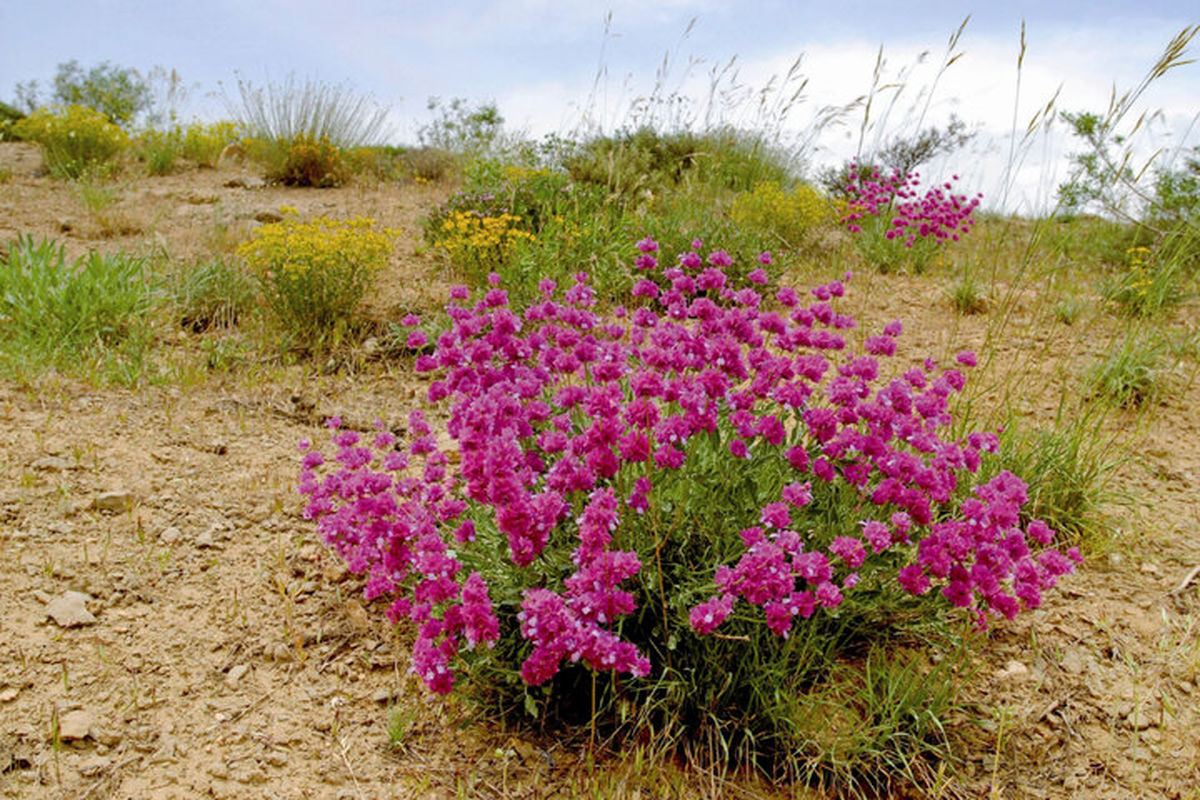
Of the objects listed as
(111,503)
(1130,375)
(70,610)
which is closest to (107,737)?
(70,610)

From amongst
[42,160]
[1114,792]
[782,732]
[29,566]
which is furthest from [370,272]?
[42,160]

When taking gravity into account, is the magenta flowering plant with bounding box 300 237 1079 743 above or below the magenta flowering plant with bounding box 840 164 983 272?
below

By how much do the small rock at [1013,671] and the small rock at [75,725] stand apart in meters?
2.94

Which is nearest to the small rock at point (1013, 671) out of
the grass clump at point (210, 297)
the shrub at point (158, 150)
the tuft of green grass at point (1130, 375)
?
the tuft of green grass at point (1130, 375)

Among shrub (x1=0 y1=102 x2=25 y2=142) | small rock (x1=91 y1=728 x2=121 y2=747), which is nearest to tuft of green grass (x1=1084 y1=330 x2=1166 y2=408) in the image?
small rock (x1=91 y1=728 x2=121 y2=747)

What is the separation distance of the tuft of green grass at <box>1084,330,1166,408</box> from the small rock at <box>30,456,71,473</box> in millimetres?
5344

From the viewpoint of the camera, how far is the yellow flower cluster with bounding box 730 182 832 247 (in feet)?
25.9

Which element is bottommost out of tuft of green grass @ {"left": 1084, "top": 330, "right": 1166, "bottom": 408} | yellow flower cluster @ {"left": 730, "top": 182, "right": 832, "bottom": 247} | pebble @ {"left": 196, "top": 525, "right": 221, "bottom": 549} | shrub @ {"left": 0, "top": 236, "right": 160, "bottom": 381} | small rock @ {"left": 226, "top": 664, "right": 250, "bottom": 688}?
small rock @ {"left": 226, "top": 664, "right": 250, "bottom": 688}

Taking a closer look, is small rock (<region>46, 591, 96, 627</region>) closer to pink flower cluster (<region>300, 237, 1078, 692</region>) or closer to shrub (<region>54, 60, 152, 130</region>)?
pink flower cluster (<region>300, 237, 1078, 692</region>)

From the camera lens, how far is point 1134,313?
21.3 ft

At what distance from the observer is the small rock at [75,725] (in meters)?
2.26

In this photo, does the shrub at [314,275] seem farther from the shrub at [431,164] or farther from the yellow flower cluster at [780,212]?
the shrub at [431,164]

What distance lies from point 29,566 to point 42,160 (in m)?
12.2

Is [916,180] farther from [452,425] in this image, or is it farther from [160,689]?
[160,689]
